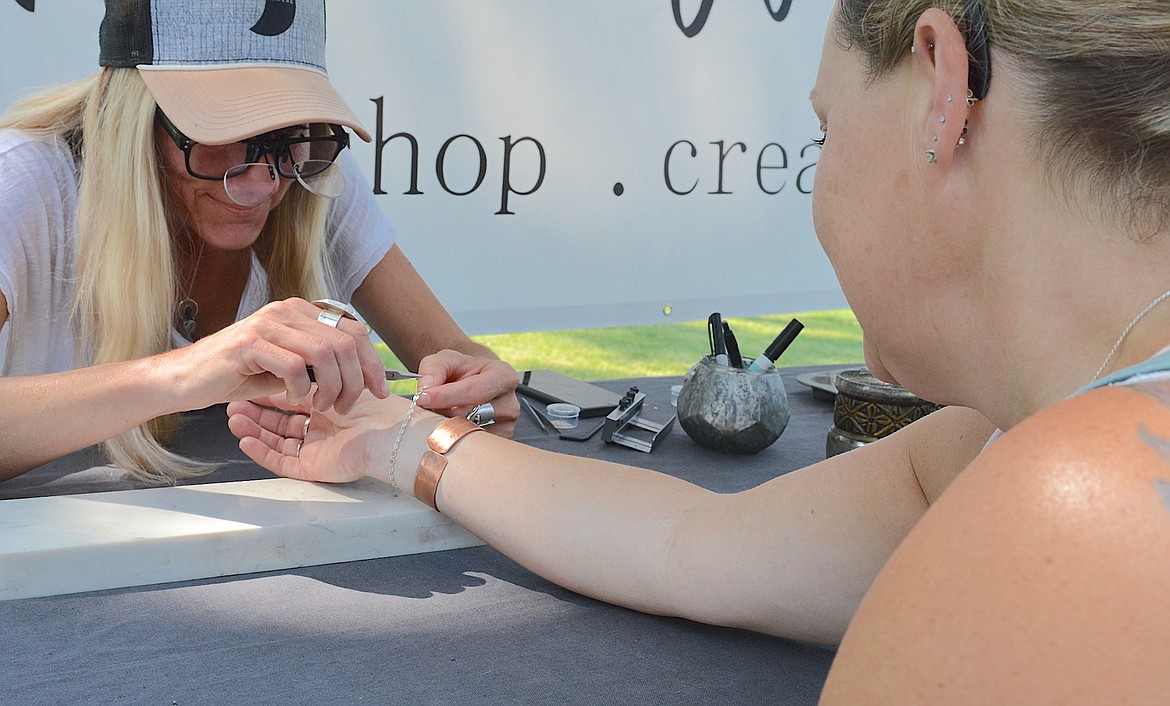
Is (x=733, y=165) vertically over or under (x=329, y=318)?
over

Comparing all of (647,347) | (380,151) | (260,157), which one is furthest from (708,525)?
(647,347)

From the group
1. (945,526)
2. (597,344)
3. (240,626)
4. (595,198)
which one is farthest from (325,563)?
(597,344)

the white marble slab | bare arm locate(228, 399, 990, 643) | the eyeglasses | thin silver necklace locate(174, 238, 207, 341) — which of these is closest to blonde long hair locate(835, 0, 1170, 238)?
bare arm locate(228, 399, 990, 643)

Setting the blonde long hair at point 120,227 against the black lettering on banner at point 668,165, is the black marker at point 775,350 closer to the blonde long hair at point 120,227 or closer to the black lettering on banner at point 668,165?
the blonde long hair at point 120,227

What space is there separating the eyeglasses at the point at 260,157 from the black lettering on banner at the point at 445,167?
3.49 ft

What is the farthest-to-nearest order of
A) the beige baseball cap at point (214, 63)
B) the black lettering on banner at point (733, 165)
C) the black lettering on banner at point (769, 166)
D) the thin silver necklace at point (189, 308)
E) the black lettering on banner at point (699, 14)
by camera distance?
1. the black lettering on banner at point (769, 166)
2. the black lettering on banner at point (733, 165)
3. the black lettering on banner at point (699, 14)
4. the thin silver necklace at point (189, 308)
5. the beige baseball cap at point (214, 63)

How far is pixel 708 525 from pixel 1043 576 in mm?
652

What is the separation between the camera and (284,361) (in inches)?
48.9

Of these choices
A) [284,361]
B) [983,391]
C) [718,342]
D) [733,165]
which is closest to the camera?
[983,391]

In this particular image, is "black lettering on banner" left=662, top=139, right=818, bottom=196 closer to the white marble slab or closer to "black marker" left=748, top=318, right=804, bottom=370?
"black marker" left=748, top=318, right=804, bottom=370

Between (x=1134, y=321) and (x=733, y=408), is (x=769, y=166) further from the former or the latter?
(x=1134, y=321)

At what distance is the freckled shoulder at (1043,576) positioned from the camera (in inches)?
16.6

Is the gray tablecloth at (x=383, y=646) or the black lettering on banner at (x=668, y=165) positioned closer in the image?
the gray tablecloth at (x=383, y=646)

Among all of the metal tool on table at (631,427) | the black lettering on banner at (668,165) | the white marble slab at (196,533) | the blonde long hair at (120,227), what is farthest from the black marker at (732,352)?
the black lettering on banner at (668,165)
